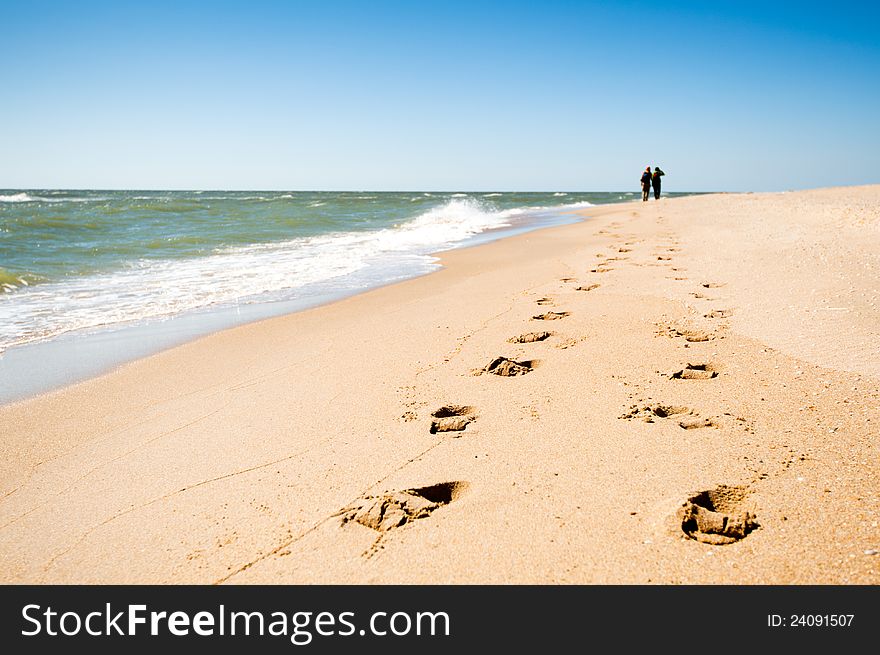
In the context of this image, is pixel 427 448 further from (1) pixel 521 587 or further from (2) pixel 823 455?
(2) pixel 823 455

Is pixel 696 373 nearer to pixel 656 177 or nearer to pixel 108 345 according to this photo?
pixel 108 345

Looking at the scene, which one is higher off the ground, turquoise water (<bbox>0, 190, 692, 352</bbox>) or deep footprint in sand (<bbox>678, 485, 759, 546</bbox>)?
turquoise water (<bbox>0, 190, 692, 352</bbox>)

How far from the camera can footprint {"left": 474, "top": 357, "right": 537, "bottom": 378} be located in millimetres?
3443

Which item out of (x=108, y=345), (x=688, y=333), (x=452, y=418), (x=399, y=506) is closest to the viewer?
(x=399, y=506)

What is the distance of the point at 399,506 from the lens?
2105 millimetres

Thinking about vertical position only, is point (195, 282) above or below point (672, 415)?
above

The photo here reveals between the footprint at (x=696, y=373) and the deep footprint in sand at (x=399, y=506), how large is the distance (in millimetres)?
1621

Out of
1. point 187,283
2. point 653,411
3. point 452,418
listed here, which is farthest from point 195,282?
point 653,411

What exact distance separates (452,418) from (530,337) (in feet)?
4.87

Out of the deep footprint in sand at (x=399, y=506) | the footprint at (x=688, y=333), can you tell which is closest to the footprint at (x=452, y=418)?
the deep footprint in sand at (x=399, y=506)

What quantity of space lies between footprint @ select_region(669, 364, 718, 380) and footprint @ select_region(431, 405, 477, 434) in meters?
1.21

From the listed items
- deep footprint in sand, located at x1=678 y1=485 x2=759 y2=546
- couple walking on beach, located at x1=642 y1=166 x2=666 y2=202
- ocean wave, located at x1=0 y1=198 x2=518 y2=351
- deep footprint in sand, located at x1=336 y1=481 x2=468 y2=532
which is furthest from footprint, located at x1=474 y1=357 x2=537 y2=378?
couple walking on beach, located at x1=642 y1=166 x2=666 y2=202

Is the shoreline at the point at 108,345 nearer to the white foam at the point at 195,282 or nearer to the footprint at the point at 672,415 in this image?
the white foam at the point at 195,282

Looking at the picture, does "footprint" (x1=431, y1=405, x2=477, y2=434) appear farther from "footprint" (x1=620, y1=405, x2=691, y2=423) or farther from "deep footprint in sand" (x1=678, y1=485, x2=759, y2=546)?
"deep footprint in sand" (x1=678, y1=485, x2=759, y2=546)
